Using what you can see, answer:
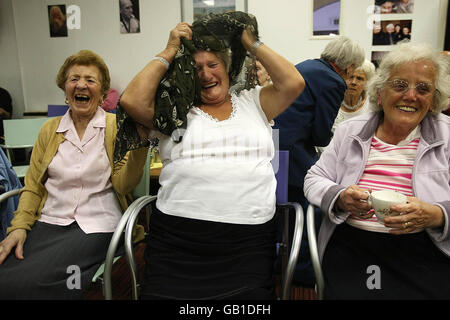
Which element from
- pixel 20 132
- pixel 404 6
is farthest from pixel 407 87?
pixel 20 132

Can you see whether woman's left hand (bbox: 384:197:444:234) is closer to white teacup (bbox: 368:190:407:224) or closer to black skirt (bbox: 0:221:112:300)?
white teacup (bbox: 368:190:407:224)

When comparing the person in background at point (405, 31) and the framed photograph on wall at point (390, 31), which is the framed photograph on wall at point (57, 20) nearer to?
the framed photograph on wall at point (390, 31)

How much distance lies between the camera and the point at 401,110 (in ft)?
3.92

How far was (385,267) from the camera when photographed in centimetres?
115

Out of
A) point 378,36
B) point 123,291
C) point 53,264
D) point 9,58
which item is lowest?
point 123,291

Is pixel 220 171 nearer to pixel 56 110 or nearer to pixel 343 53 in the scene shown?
pixel 343 53

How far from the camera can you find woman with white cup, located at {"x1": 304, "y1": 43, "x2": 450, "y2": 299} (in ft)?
3.56

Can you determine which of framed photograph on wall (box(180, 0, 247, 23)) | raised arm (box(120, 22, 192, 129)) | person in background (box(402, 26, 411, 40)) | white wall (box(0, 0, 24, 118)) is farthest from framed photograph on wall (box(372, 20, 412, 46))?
A: white wall (box(0, 0, 24, 118))

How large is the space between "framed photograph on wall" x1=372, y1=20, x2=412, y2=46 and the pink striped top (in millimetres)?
2552

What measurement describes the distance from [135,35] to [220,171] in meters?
2.85

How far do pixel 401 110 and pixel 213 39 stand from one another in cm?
76

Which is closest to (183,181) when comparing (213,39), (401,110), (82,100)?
(213,39)
